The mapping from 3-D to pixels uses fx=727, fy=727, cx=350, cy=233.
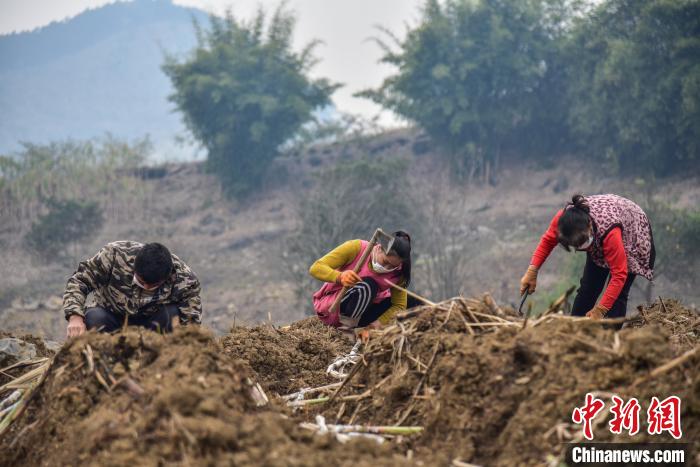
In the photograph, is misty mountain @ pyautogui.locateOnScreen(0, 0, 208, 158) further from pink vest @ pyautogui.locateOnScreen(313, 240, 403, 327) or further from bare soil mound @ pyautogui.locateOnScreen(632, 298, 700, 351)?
bare soil mound @ pyautogui.locateOnScreen(632, 298, 700, 351)

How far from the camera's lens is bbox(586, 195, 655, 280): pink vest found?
4648 mm

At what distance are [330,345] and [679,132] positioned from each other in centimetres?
1820

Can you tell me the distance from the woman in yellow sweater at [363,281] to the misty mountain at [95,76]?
83607mm

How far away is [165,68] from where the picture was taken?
28.6m

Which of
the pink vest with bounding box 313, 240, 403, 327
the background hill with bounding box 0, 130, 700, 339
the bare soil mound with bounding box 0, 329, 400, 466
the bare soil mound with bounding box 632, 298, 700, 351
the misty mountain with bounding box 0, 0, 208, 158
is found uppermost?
the misty mountain with bounding box 0, 0, 208, 158

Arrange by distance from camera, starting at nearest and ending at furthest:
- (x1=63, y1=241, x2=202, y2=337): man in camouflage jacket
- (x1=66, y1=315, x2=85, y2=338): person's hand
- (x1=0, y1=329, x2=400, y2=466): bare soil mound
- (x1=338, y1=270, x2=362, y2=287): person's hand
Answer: (x1=0, y1=329, x2=400, y2=466): bare soil mound, (x1=66, y1=315, x2=85, y2=338): person's hand, (x1=63, y1=241, x2=202, y2=337): man in camouflage jacket, (x1=338, y1=270, x2=362, y2=287): person's hand

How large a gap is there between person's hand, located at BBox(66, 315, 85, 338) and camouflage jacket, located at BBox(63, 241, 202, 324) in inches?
3.7

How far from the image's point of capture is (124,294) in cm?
468

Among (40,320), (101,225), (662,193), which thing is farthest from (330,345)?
(101,225)

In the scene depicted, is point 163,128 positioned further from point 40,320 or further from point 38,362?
point 38,362

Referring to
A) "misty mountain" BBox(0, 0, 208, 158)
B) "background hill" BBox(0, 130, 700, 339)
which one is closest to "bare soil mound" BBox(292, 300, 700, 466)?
"background hill" BBox(0, 130, 700, 339)

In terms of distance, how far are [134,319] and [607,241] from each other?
10.2 feet

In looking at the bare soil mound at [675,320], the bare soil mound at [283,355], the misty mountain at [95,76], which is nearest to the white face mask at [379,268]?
the bare soil mound at [283,355]

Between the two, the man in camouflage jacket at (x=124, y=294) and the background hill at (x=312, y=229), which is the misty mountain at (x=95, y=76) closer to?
the background hill at (x=312, y=229)
